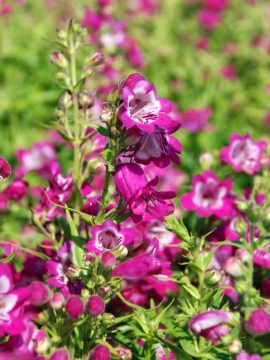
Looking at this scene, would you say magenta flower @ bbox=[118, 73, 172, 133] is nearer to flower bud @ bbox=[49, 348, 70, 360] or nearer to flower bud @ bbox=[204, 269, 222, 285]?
flower bud @ bbox=[204, 269, 222, 285]

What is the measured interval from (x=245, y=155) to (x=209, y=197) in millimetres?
326

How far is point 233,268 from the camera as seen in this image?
1489 millimetres

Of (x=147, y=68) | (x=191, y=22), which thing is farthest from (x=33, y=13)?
(x=147, y=68)

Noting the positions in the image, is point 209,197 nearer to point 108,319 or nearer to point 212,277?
point 212,277

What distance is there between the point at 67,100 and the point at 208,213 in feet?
2.25

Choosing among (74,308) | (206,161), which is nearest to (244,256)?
(74,308)

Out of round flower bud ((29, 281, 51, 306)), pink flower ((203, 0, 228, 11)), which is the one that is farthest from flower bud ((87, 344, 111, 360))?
pink flower ((203, 0, 228, 11))

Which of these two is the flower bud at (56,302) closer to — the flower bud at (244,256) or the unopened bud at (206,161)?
the flower bud at (244,256)

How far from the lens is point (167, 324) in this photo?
191 centimetres

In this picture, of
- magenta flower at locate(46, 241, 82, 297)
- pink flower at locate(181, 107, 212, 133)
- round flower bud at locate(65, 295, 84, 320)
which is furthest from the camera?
pink flower at locate(181, 107, 212, 133)

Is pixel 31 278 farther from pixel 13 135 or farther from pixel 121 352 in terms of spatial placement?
pixel 13 135

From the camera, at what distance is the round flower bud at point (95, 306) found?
1556mm

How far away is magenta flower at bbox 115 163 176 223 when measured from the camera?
5.64 ft

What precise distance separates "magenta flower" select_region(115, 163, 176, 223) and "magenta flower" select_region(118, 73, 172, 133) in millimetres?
145
